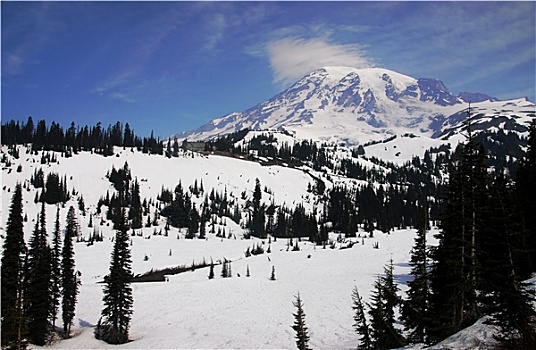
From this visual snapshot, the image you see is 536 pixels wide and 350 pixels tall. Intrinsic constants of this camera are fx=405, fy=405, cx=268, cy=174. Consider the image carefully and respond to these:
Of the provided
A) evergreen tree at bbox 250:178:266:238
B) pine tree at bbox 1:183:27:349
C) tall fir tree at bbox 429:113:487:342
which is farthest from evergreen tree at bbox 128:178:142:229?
tall fir tree at bbox 429:113:487:342

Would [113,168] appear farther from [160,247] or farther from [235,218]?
[160,247]

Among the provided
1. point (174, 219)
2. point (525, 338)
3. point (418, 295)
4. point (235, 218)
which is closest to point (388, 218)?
point (235, 218)

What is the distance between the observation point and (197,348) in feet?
114

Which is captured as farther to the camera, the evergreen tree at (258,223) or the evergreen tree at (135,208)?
the evergreen tree at (258,223)

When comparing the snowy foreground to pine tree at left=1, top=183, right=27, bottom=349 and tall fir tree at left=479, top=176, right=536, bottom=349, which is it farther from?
pine tree at left=1, top=183, right=27, bottom=349

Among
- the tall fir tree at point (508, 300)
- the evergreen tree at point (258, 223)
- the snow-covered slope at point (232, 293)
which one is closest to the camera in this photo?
the tall fir tree at point (508, 300)

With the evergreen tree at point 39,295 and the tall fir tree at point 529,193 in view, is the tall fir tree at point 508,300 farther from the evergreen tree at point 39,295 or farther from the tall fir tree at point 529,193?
the evergreen tree at point 39,295

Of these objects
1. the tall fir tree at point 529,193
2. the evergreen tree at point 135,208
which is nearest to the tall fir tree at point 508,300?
the tall fir tree at point 529,193

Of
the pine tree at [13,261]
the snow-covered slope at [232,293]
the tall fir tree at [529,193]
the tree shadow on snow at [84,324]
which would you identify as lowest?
the tree shadow on snow at [84,324]

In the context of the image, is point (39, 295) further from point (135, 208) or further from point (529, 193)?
point (135, 208)

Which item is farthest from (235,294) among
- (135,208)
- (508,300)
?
(135,208)

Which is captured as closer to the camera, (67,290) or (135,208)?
(67,290)

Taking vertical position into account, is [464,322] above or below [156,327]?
above

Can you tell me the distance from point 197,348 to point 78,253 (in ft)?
226
